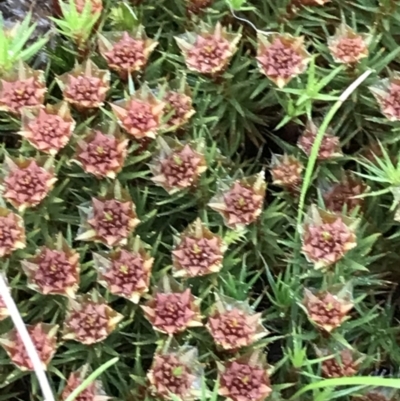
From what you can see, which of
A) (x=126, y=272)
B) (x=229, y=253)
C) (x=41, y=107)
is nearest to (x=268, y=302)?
(x=229, y=253)

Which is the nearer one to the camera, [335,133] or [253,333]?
[253,333]

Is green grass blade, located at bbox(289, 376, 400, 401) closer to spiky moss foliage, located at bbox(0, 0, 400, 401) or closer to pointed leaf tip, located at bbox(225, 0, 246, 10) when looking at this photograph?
spiky moss foliage, located at bbox(0, 0, 400, 401)

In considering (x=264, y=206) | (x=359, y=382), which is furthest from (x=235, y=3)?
(x=359, y=382)

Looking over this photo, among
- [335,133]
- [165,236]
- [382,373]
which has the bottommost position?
[382,373]

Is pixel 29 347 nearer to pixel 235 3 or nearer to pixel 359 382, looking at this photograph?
pixel 359 382

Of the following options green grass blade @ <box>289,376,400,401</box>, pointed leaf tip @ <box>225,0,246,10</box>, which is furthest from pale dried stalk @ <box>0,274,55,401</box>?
pointed leaf tip @ <box>225,0,246,10</box>

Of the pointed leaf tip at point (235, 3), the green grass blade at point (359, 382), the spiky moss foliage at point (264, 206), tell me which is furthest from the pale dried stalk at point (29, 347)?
the pointed leaf tip at point (235, 3)

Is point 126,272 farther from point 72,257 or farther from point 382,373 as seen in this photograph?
point 382,373

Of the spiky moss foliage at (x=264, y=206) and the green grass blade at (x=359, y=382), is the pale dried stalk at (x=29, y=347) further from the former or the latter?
the green grass blade at (x=359, y=382)
